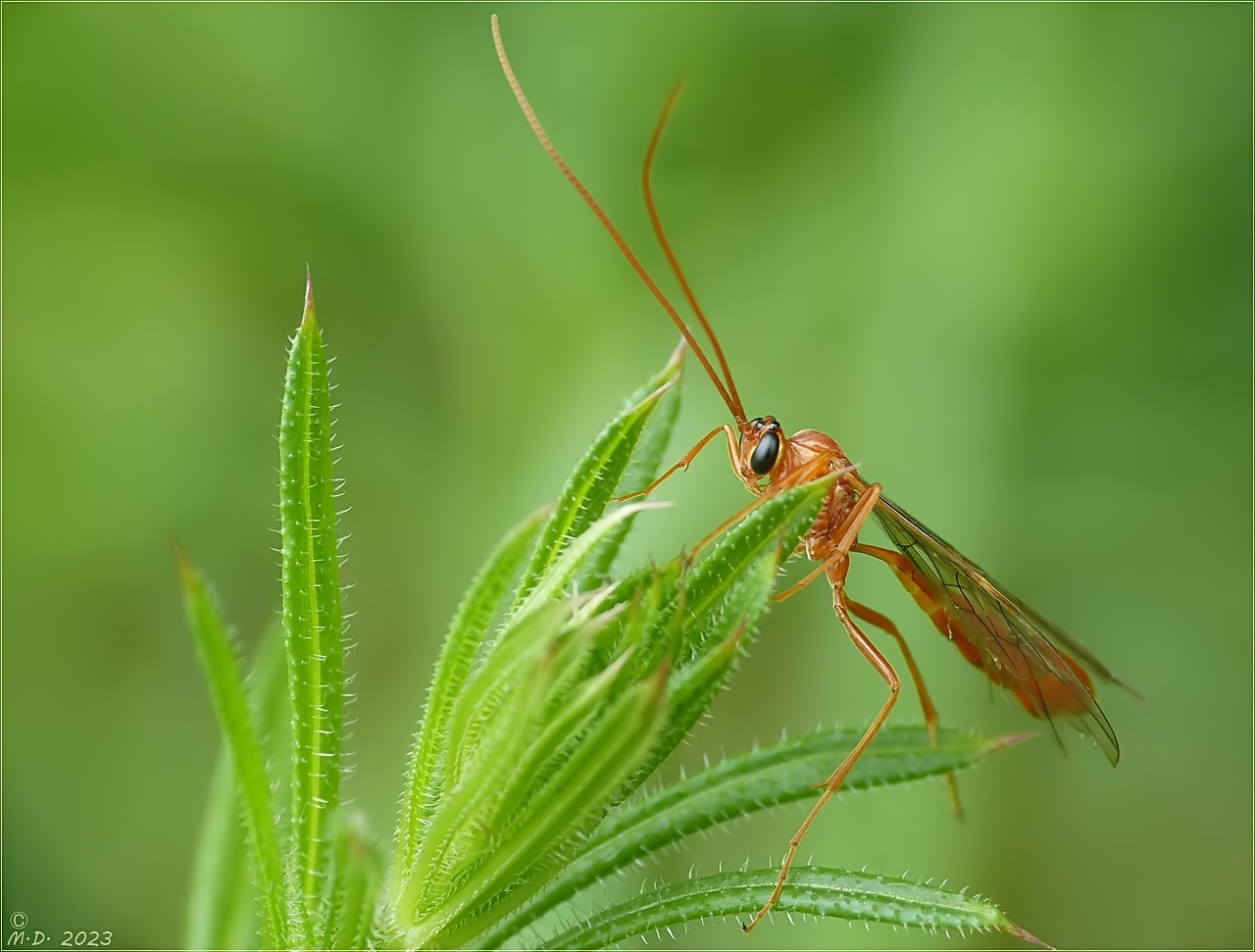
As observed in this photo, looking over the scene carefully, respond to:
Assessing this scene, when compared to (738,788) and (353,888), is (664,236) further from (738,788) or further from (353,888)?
(353,888)

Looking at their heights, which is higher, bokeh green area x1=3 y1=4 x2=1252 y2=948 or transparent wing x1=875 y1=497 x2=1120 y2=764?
bokeh green area x1=3 y1=4 x2=1252 y2=948

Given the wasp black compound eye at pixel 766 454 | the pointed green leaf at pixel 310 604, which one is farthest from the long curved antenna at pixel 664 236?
the pointed green leaf at pixel 310 604

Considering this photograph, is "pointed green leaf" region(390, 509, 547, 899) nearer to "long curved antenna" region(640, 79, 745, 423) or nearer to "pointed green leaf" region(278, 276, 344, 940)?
"pointed green leaf" region(278, 276, 344, 940)

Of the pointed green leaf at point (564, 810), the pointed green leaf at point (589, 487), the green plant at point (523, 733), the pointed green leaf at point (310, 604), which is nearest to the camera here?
the pointed green leaf at point (564, 810)

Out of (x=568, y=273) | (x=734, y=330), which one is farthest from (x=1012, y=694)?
(x=568, y=273)

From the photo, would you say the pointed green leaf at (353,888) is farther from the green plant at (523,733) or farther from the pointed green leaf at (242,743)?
the pointed green leaf at (242,743)

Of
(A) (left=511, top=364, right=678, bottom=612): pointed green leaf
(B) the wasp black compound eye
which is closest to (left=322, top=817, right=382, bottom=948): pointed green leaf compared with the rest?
(A) (left=511, top=364, right=678, bottom=612): pointed green leaf

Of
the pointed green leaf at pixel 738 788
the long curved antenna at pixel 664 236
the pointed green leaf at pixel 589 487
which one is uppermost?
the long curved antenna at pixel 664 236
